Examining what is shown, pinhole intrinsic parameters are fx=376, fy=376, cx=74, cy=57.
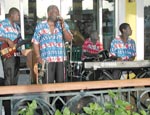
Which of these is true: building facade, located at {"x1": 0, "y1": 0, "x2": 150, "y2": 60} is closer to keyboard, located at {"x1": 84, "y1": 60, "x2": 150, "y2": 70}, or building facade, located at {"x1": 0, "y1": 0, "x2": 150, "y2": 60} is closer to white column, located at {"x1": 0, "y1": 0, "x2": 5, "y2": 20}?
white column, located at {"x1": 0, "y1": 0, "x2": 5, "y2": 20}

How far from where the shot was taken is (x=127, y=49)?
6.08 meters

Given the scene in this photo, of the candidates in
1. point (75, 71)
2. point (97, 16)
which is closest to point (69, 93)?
point (75, 71)

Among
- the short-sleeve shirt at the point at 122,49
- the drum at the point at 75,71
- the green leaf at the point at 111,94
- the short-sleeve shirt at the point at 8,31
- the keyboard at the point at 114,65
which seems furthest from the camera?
the drum at the point at 75,71

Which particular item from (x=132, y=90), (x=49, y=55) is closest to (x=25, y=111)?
(x=132, y=90)

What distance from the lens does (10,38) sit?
16.9 ft

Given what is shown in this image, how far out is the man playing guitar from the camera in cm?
509

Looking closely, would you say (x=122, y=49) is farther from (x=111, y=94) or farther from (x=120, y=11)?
(x=120, y=11)

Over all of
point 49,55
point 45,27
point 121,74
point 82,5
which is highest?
point 82,5

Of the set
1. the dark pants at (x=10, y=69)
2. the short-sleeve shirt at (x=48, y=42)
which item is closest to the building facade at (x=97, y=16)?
the dark pants at (x=10, y=69)

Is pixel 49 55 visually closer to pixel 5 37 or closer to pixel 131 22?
pixel 5 37

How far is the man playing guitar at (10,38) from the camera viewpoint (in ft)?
16.7

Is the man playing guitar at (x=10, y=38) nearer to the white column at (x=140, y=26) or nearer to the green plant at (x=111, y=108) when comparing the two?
the green plant at (x=111, y=108)

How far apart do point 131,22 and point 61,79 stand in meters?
5.00

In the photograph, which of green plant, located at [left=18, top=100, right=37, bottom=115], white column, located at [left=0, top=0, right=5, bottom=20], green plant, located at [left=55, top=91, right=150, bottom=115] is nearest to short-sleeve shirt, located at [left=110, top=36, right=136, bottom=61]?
green plant, located at [left=55, top=91, right=150, bottom=115]
